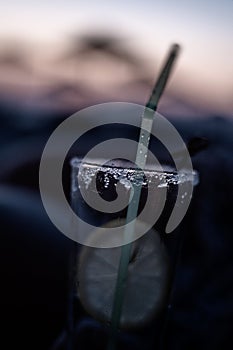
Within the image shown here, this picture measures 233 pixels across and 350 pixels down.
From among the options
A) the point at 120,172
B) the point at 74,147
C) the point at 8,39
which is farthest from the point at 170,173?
the point at 8,39

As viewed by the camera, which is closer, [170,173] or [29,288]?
[170,173]

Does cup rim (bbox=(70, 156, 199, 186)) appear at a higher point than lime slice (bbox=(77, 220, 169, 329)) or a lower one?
higher

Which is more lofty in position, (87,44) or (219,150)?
(87,44)

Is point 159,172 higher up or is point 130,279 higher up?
point 159,172

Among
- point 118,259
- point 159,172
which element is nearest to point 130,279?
point 118,259

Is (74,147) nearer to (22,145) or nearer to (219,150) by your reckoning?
(22,145)

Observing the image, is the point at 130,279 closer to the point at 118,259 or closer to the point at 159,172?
the point at 118,259

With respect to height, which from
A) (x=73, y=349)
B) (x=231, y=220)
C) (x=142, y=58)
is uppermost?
(x=142, y=58)
